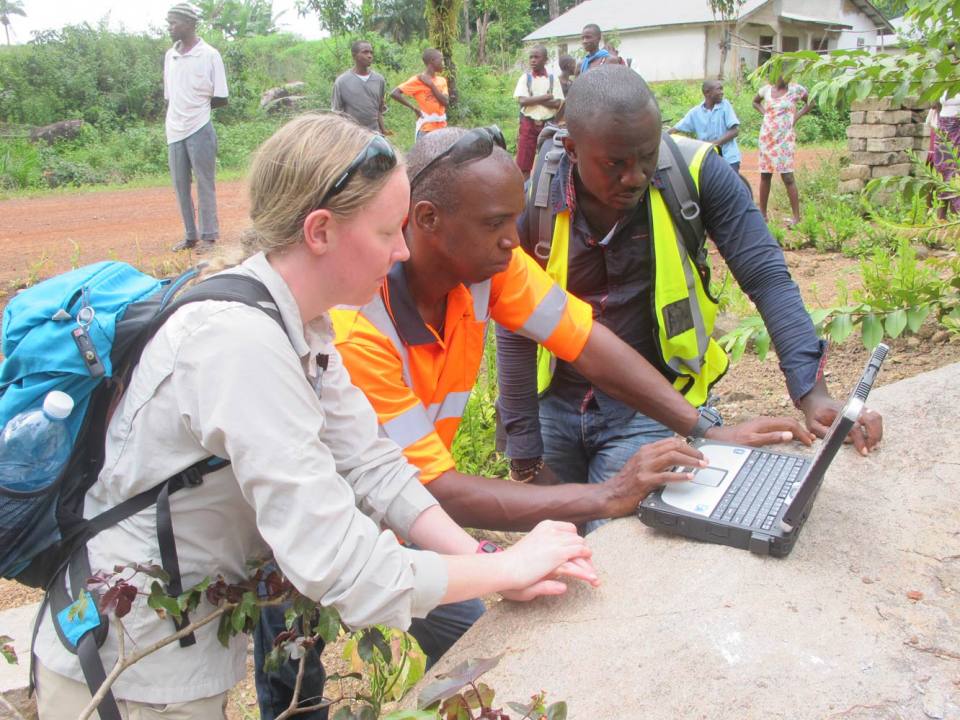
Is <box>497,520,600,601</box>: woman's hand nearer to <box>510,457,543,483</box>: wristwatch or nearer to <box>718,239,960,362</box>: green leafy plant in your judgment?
<box>510,457,543,483</box>: wristwatch

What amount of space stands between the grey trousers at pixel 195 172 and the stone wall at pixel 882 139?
6.02 meters

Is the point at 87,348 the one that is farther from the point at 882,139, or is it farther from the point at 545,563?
the point at 882,139

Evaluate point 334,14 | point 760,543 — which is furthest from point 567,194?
point 334,14

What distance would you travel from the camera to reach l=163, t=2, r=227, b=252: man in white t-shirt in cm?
740

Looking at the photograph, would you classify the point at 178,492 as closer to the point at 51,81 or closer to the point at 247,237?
the point at 247,237

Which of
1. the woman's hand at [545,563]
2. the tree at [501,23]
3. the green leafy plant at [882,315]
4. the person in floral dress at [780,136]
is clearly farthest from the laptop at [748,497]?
the tree at [501,23]

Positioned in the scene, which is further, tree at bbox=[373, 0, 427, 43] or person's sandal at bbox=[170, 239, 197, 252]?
tree at bbox=[373, 0, 427, 43]

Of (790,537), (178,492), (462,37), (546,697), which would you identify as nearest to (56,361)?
(178,492)

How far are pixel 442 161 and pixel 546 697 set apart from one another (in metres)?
1.18

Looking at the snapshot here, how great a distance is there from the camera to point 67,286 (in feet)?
4.36

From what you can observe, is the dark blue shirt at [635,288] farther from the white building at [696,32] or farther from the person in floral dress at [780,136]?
the white building at [696,32]

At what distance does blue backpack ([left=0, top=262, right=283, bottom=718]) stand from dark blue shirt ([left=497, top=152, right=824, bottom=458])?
1.46 metres

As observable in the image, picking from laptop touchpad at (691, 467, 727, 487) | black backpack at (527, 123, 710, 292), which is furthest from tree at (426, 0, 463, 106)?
laptop touchpad at (691, 467, 727, 487)

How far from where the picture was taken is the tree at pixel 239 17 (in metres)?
36.5
